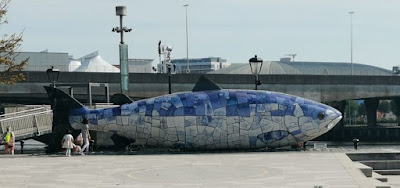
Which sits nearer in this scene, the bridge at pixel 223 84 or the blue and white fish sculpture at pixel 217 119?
the blue and white fish sculpture at pixel 217 119

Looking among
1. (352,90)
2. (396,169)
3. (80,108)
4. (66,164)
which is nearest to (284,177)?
(66,164)

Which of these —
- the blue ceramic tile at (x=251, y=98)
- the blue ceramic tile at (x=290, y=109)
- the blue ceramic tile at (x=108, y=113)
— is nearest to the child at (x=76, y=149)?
the blue ceramic tile at (x=108, y=113)

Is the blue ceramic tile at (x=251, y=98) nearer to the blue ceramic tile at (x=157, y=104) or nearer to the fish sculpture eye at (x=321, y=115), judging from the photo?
the fish sculpture eye at (x=321, y=115)

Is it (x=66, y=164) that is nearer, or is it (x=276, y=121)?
(x=66, y=164)

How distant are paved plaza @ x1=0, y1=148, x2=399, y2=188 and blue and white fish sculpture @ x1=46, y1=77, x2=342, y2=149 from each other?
229cm

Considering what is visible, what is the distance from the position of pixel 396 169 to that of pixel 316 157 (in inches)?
176

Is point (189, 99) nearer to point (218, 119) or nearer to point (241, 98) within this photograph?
point (218, 119)

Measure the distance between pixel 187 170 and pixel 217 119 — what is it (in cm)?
1066

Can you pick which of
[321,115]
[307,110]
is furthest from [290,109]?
[321,115]

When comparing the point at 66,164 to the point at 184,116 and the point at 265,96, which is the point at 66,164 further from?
the point at 265,96

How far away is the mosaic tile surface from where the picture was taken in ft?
130

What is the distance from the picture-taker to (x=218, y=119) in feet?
130

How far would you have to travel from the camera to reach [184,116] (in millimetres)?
39844

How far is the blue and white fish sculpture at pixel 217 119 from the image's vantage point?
39656mm
